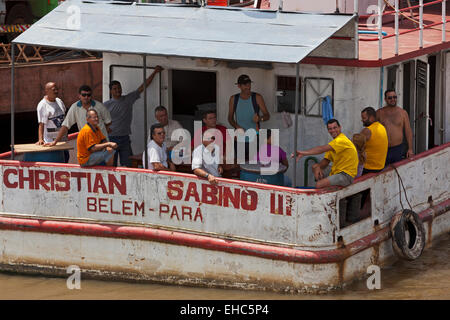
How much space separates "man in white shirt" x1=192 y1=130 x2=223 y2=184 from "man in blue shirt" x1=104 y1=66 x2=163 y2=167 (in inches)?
69.5

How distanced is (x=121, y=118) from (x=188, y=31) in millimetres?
1799

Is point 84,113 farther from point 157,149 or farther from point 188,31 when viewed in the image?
point 188,31

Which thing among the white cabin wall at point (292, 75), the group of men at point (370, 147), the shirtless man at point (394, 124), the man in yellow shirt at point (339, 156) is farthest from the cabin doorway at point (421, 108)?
the man in yellow shirt at point (339, 156)

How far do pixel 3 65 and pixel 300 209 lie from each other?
11066mm

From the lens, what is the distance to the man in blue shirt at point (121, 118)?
1334cm

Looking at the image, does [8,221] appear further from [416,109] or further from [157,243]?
[416,109]

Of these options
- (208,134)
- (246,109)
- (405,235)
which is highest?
(246,109)

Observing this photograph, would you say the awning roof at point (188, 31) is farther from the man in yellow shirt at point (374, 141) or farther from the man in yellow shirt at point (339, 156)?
the man in yellow shirt at point (374, 141)

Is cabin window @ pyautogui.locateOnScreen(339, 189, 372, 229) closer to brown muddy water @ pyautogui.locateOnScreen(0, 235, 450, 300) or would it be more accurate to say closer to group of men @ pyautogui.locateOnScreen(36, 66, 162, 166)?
brown muddy water @ pyautogui.locateOnScreen(0, 235, 450, 300)

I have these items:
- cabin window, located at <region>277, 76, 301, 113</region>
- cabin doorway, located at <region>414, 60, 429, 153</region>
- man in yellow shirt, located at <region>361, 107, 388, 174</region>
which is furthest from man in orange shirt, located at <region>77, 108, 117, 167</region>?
cabin doorway, located at <region>414, 60, 429, 153</region>

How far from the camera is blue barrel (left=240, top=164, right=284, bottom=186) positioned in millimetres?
11984

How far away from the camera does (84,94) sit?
12.9 metres

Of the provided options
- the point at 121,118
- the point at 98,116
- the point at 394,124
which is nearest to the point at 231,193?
the point at 98,116

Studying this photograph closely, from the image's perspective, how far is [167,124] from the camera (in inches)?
517
